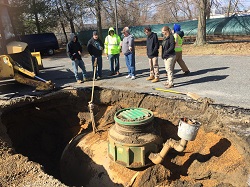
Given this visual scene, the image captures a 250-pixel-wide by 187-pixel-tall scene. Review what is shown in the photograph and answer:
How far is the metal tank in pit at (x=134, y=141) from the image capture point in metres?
4.74

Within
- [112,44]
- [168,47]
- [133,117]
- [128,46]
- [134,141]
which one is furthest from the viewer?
[112,44]

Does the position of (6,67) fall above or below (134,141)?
above

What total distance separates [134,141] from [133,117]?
0.50 meters

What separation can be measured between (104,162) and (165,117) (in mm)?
1717

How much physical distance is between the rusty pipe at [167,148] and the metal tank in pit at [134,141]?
16cm

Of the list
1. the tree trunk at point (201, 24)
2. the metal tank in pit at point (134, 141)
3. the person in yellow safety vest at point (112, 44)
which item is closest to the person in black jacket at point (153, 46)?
the person in yellow safety vest at point (112, 44)

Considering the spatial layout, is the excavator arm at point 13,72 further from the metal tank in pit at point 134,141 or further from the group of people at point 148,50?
the metal tank in pit at point 134,141

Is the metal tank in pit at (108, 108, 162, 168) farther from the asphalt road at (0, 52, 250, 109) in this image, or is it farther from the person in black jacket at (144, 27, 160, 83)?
the person in black jacket at (144, 27, 160, 83)

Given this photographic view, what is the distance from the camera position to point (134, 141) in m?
4.74

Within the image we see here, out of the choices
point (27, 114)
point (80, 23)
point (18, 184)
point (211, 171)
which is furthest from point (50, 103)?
point (80, 23)

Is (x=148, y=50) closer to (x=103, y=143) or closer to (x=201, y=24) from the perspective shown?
(x=103, y=143)

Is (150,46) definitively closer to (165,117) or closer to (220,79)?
(220,79)

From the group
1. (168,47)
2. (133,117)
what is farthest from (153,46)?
(133,117)

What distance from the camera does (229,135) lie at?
452 centimetres
